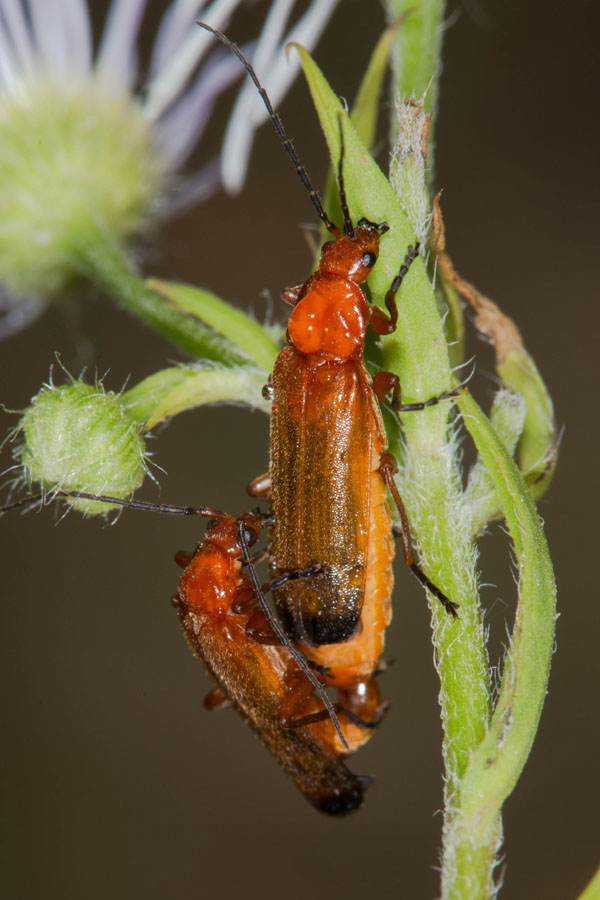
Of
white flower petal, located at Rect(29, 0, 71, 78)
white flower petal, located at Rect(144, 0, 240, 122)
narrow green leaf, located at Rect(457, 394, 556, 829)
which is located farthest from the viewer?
white flower petal, located at Rect(29, 0, 71, 78)

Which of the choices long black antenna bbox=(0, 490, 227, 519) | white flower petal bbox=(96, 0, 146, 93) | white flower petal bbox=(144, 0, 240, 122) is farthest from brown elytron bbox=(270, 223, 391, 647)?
white flower petal bbox=(96, 0, 146, 93)

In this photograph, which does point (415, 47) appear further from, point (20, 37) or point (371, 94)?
point (20, 37)

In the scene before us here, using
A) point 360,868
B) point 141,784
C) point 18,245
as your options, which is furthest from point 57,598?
point 18,245

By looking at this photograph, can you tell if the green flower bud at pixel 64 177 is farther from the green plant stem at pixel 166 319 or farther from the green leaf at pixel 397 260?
the green leaf at pixel 397 260

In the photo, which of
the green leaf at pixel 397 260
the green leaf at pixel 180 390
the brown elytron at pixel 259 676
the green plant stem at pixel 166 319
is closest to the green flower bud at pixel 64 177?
the green plant stem at pixel 166 319

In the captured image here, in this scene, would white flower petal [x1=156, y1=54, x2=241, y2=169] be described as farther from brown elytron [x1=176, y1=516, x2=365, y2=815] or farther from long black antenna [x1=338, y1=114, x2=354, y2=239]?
brown elytron [x1=176, y1=516, x2=365, y2=815]

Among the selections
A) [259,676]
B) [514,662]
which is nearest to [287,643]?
[259,676]
